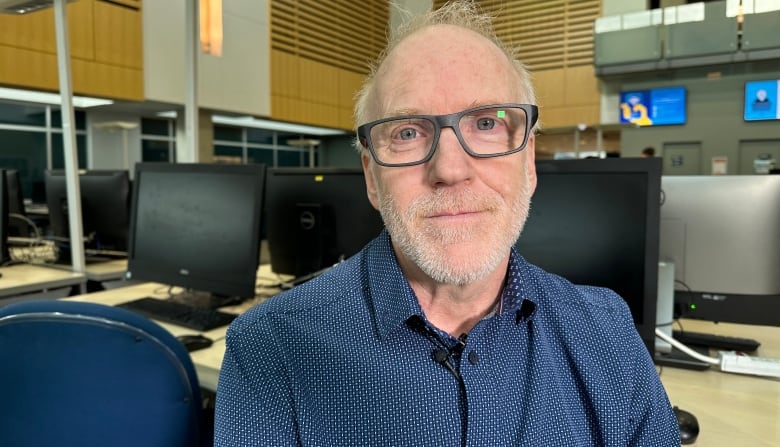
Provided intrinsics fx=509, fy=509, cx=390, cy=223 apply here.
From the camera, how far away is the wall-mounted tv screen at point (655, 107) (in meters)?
8.92

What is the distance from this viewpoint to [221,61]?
8250 mm

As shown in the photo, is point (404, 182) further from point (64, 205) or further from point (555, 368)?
point (64, 205)

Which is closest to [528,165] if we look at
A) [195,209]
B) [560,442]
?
[560,442]

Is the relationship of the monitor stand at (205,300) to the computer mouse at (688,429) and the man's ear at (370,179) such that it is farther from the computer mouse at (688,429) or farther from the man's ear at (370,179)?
the computer mouse at (688,429)

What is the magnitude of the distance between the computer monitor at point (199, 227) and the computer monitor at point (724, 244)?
56.7 inches

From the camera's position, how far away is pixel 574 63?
9.52 m

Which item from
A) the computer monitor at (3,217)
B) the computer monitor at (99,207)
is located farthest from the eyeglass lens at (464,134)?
the computer monitor at (3,217)

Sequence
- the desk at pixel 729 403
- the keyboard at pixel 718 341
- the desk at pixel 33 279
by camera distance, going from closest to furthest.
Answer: the desk at pixel 729 403
the keyboard at pixel 718 341
the desk at pixel 33 279

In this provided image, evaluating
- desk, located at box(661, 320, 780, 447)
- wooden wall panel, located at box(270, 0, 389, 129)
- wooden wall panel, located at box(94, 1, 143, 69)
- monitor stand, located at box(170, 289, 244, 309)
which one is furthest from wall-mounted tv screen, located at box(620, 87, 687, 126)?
monitor stand, located at box(170, 289, 244, 309)

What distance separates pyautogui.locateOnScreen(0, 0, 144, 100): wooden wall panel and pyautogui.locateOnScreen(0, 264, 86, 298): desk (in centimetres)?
404

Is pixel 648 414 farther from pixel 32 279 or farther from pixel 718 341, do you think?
pixel 32 279

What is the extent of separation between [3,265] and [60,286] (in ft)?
2.02

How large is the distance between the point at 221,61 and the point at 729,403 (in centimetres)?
841

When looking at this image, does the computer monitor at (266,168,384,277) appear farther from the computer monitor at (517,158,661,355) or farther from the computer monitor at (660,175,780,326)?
the computer monitor at (660,175,780,326)
